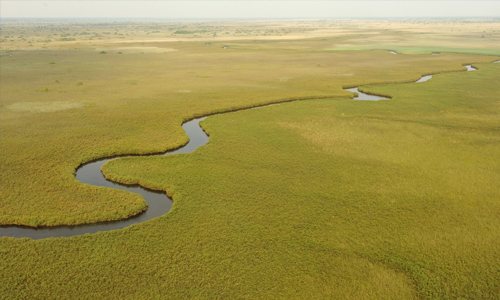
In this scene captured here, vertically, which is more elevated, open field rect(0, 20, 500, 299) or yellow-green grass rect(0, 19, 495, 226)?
yellow-green grass rect(0, 19, 495, 226)

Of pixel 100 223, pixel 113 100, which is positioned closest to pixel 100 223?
pixel 100 223

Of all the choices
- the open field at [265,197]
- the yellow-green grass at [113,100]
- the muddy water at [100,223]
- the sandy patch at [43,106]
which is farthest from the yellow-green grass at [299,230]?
the sandy patch at [43,106]

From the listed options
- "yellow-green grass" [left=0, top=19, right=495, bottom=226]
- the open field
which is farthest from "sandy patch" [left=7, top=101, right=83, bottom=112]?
the open field

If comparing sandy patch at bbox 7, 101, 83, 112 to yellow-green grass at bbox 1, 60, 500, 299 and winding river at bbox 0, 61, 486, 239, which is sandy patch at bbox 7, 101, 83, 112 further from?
yellow-green grass at bbox 1, 60, 500, 299

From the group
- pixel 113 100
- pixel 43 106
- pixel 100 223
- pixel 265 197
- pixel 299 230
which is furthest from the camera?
pixel 113 100

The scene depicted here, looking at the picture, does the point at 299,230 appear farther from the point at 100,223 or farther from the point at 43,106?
the point at 43,106

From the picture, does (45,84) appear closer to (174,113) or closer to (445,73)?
(174,113)
